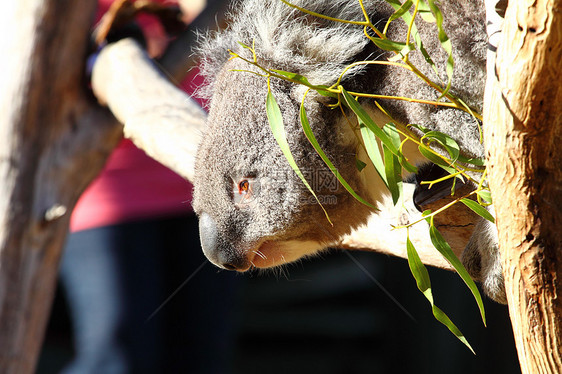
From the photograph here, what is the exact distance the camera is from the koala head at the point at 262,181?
121cm

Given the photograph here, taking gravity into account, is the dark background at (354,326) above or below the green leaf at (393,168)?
below

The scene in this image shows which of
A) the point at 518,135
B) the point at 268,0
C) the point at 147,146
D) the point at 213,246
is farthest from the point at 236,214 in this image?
the point at 518,135

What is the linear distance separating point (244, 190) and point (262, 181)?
0.05m

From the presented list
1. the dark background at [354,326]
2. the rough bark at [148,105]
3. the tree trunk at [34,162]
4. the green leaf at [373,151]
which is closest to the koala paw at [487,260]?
the green leaf at [373,151]

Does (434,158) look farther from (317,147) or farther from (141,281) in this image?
(141,281)

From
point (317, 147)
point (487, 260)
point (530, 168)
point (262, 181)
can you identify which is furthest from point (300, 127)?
point (530, 168)

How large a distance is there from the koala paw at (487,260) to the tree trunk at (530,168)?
0.38 meters

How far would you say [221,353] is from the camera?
2141mm

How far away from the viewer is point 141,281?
2047mm

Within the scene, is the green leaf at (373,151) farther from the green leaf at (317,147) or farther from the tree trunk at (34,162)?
the tree trunk at (34,162)

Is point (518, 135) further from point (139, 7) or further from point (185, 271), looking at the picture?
point (139, 7)

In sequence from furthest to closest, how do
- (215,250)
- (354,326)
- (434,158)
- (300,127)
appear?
(354,326) → (215,250) → (300,127) → (434,158)

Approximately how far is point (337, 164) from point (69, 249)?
1239 mm

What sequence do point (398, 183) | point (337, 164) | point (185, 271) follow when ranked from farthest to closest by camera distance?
point (185, 271) → point (337, 164) → point (398, 183)
